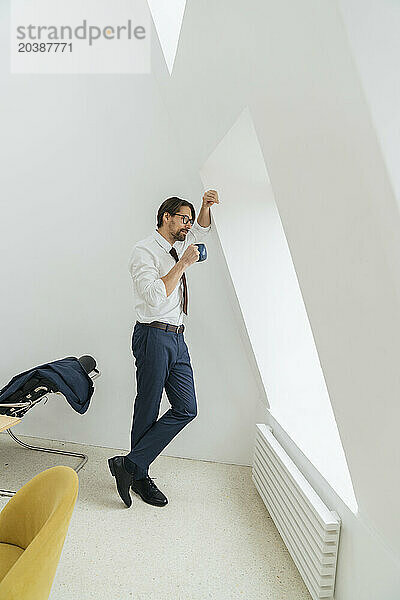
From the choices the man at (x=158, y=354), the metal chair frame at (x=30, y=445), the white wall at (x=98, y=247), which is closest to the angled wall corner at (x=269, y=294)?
the man at (x=158, y=354)

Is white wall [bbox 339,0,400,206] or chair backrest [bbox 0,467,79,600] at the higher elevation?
white wall [bbox 339,0,400,206]

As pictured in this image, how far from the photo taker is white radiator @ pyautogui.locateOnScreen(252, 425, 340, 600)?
238 cm

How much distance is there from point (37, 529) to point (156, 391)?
1.55 m

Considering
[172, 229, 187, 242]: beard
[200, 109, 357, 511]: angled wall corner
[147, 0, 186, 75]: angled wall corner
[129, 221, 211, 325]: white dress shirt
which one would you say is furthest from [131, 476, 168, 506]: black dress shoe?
[147, 0, 186, 75]: angled wall corner

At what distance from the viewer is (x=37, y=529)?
182 cm

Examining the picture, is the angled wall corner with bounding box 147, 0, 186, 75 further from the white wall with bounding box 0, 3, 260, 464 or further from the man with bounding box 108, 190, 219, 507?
the man with bounding box 108, 190, 219, 507

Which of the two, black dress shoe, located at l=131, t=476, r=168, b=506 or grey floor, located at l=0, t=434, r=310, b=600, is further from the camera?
black dress shoe, located at l=131, t=476, r=168, b=506

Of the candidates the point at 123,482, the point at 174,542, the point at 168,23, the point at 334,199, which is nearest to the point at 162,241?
the point at 168,23

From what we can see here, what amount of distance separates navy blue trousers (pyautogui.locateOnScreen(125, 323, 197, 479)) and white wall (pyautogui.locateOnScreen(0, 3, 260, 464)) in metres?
0.63

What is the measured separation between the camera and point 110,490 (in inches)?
139

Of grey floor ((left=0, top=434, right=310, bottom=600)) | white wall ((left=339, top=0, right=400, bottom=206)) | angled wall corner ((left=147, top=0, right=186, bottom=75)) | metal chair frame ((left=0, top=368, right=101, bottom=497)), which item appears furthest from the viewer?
metal chair frame ((left=0, top=368, right=101, bottom=497))

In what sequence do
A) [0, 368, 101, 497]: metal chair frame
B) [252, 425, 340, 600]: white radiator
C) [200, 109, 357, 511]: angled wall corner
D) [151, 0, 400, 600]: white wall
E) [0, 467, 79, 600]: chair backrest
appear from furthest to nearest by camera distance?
[0, 368, 101, 497]: metal chair frame
[200, 109, 357, 511]: angled wall corner
[252, 425, 340, 600]: white radiator
[0, 467, 79, 600]: chair backrest
[151, 0, 400, 600]: white wall

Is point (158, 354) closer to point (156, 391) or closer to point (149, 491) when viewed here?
point (156, 391)

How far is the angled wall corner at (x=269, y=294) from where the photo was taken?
3.29 m
